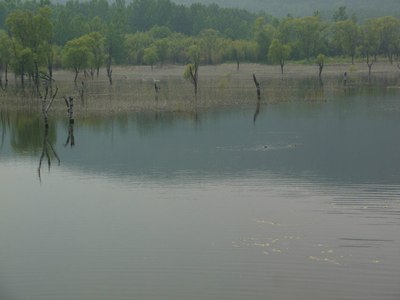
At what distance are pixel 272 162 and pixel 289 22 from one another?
128052 millimetres

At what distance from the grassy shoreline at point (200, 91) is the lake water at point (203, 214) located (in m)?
14.7

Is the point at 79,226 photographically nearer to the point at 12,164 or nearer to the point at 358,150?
the point at 12,164

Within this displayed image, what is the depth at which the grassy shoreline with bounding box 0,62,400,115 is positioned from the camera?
7138 cm

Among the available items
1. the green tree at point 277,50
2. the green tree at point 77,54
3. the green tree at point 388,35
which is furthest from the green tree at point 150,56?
the green tree at point 77,54

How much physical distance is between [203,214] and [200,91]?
187 ft

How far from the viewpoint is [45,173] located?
41.4m

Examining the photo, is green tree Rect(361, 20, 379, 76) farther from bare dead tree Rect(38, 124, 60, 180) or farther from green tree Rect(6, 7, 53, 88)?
bare dead tree Rect(38, 124, 60, 180)

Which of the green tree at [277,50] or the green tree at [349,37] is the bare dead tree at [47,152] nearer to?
the green tree at [277,50]

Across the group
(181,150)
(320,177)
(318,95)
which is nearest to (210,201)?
(320,177)

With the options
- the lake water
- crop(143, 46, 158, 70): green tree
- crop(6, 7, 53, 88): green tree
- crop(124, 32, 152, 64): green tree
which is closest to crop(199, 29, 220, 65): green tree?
crop(143, 46, 158, 70): green tree

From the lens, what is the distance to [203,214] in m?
31.0

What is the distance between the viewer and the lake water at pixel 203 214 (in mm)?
23031

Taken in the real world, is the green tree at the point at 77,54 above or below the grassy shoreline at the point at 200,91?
above

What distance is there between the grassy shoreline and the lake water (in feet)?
48.1
